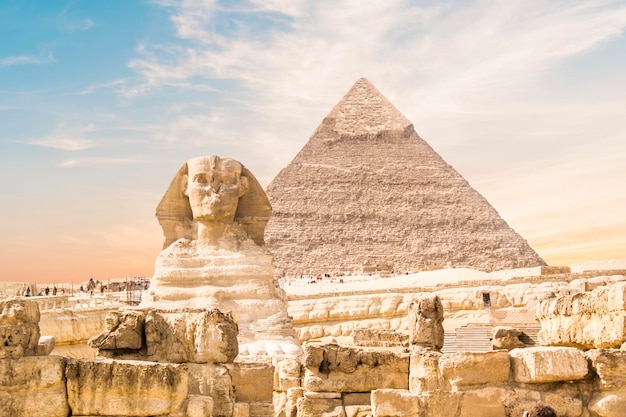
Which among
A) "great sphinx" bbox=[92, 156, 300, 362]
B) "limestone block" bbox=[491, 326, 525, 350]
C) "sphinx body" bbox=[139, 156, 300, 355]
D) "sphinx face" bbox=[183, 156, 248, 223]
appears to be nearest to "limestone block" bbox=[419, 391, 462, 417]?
"limestone block" bbox=[491, 326, 525, 350]

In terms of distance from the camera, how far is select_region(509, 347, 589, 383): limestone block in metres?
4.17

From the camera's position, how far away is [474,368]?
4.20 meters

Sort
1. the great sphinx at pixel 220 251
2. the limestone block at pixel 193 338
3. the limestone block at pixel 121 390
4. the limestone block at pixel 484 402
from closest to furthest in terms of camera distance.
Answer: the limestone block at pixel 121 390
the limestone block at pixel 484 402
the limestone block at pixel 193 338
the great sphinx at pixel 220 251

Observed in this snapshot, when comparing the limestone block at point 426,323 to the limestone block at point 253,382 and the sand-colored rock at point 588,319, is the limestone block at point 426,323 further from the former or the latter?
the limestone block at point 253,382

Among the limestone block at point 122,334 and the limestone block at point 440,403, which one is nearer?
the limestone block at point 440,403

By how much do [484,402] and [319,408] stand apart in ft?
2.39

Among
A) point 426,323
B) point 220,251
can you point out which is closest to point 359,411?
point 426,323

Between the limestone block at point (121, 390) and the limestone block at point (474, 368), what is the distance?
108 centimetres

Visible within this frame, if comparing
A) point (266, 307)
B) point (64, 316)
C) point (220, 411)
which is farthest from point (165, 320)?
point (64, 316)

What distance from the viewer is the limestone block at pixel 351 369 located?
177 inches

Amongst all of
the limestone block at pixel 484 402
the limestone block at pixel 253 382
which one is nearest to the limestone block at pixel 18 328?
the limestone block at pixel 253 382

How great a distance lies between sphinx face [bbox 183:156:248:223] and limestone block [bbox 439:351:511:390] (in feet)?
23.8

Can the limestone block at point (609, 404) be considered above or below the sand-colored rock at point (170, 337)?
below

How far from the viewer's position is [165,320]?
4.43m
